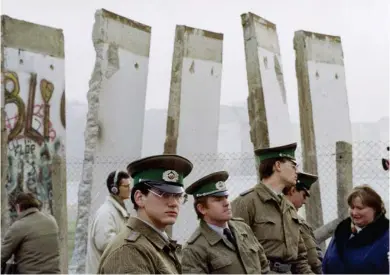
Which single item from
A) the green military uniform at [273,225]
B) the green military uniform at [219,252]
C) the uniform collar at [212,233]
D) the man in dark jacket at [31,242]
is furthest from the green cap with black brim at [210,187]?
the man in dark jacket at [31,242]

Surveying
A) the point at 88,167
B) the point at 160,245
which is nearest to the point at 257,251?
the point at 160,245

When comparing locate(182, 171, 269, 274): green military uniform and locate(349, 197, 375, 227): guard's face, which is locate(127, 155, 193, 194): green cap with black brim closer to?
locate(182, 171, 269, 274): green military uniform

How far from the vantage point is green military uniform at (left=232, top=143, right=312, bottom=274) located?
517cm

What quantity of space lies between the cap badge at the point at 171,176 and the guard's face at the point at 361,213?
1.92m

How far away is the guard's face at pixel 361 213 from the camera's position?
502 cm

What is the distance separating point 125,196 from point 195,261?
2010 millimetres

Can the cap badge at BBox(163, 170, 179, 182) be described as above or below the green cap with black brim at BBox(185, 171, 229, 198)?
below

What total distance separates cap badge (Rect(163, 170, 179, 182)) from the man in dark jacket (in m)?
2.90

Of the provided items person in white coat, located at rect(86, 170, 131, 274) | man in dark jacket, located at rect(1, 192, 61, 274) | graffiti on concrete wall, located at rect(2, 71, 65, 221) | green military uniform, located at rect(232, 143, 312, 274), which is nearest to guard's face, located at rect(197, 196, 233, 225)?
green military uniform, located at rect(232, 143, 312, 274)

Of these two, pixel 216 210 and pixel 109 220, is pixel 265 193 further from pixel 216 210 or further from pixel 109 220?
pixel 109 220

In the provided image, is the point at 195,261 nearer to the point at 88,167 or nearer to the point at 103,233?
the point at 103,233

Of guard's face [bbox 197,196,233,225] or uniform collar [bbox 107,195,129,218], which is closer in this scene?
guard's face [bbox 197,196,233,225]

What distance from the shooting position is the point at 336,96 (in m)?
10.5

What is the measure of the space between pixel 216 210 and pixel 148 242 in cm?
147
